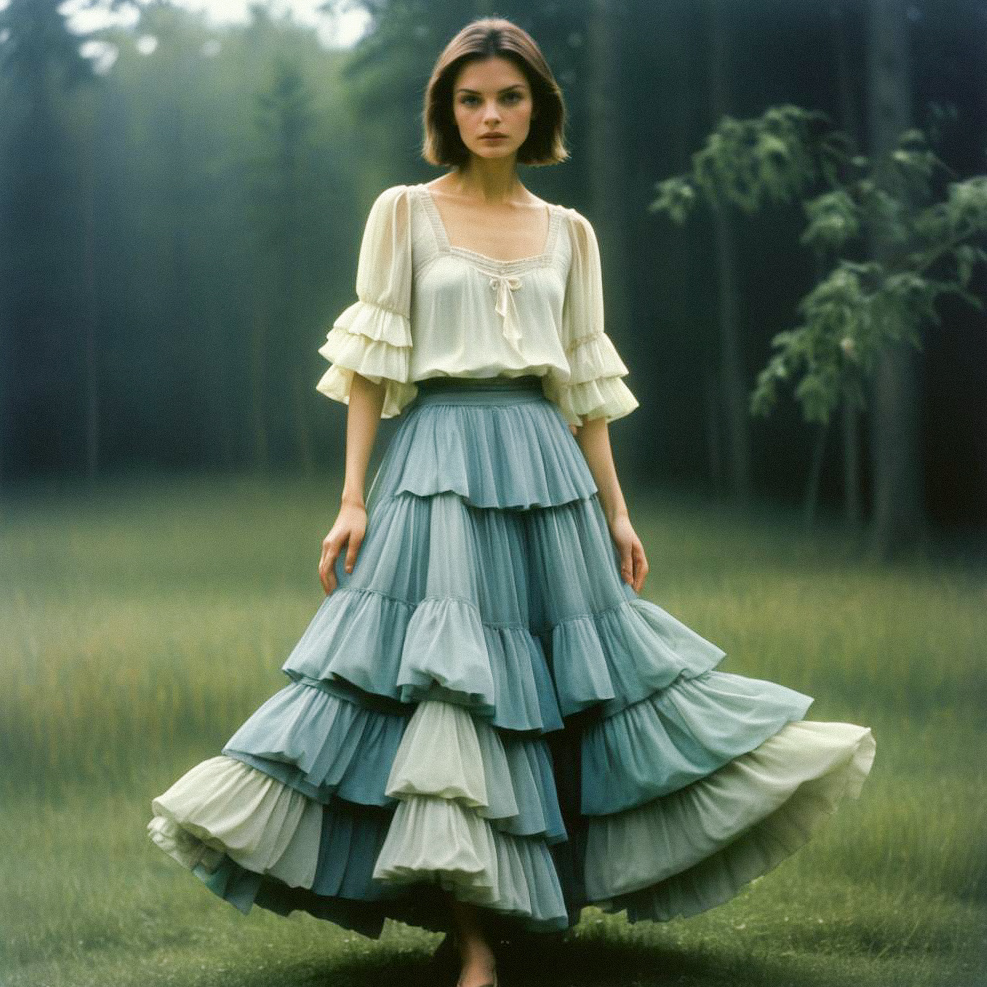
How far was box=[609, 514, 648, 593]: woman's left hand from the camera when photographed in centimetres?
335

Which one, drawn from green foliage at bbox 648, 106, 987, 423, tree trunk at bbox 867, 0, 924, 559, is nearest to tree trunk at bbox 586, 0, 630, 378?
green foliage at bbox 648, 106, 987, 423

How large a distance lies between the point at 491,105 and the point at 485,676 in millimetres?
1210

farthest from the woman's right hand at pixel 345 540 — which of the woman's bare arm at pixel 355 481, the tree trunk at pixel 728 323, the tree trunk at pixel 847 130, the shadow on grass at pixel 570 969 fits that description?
the tree trunk at pixel 847 130

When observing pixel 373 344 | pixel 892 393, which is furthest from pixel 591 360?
pixel 892 393

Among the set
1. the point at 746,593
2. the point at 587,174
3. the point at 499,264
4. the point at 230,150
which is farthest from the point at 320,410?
the point at 499,264

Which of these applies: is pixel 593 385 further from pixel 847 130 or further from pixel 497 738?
pixel 847 130

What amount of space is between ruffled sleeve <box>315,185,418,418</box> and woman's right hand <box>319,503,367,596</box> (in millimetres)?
295

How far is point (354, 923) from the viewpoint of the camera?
3.10 meters

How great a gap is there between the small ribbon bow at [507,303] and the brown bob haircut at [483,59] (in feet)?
1.03

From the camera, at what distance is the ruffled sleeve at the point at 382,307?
3.11 m

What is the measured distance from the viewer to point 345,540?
123 inches

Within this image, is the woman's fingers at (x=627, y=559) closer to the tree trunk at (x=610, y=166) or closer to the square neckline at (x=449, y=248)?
the square neckline at (x=449, y=248)

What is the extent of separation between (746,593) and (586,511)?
2498mm

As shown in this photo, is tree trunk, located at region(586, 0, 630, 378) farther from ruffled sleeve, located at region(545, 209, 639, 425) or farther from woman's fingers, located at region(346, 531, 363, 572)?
woman's fingers, located at region(346, 531, 363, 572)
